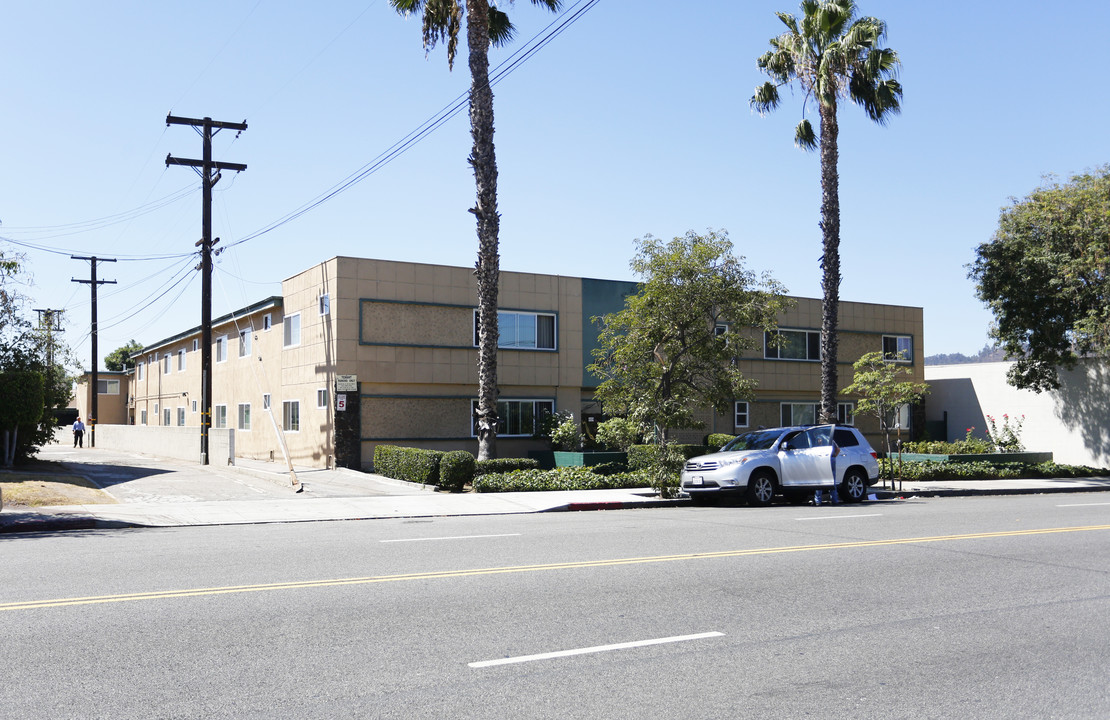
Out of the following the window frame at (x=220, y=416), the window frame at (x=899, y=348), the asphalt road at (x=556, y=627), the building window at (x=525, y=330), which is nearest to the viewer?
the asphalt road at (x=556, y=627)

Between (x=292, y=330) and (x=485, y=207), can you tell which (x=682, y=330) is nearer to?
(x=485, y=207)

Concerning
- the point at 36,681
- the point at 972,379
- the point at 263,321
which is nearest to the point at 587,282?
the point at 263,321

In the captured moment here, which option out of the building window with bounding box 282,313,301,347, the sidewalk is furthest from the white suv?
the building window with bounding box 282,313,301,347

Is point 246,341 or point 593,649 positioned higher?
point 246,341

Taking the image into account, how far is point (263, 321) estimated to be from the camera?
34.1 m

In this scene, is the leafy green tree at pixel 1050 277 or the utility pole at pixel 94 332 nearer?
the leafy green tree at pixel 1050 277

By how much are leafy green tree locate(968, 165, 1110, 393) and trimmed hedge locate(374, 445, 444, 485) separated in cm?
1973

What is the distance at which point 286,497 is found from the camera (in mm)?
20219

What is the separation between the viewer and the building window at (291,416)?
3044 cm

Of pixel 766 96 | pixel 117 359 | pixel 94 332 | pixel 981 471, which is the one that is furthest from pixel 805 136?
pixel 117 359

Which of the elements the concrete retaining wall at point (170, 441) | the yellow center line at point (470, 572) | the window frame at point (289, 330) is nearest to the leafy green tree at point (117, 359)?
the concrete retaining wall at point (170, 441)

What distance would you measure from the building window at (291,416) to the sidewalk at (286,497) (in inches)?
85.1

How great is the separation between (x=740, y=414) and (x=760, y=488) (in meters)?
16.9

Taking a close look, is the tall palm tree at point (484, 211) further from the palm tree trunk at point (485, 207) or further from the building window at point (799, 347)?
the building window at point (799, 347)
